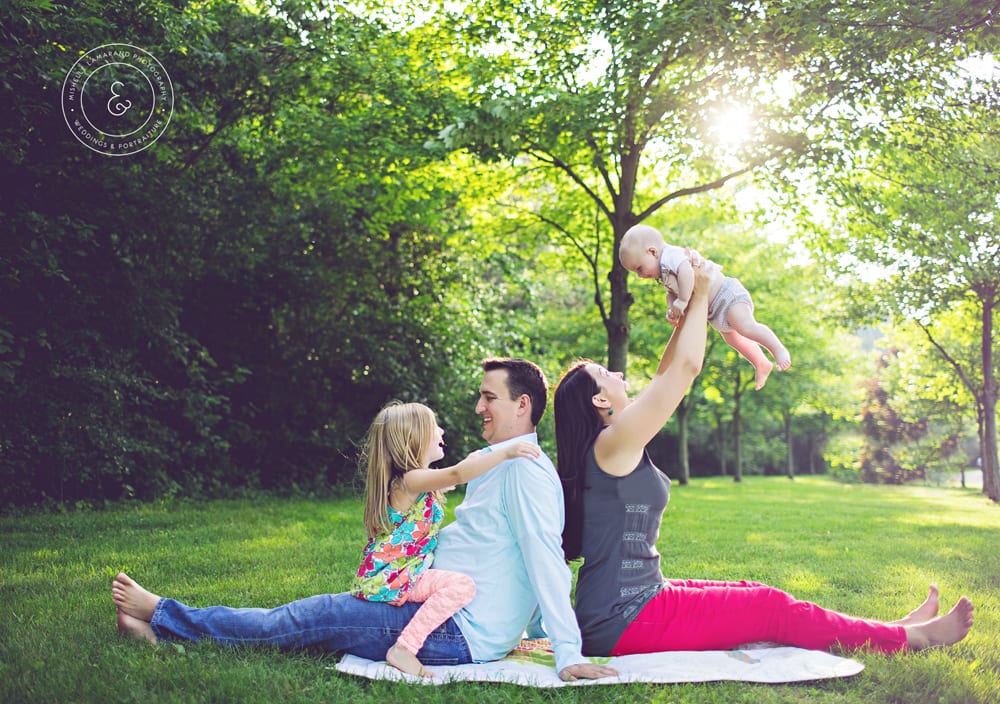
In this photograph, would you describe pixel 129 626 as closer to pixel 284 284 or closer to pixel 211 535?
pixel 211 535

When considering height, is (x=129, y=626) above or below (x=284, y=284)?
below

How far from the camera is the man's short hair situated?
3.93 metres

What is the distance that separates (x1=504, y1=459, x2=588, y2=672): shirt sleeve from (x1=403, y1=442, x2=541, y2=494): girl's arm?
0.14 metres

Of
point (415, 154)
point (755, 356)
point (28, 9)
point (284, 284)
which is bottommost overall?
point (755, 356)

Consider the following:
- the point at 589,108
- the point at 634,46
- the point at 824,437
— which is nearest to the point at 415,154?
the point at 589,108

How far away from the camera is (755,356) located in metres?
4.59

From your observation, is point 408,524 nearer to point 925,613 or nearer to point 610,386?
point 610,386

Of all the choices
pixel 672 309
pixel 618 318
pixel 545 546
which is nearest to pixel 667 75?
pixel 618 318

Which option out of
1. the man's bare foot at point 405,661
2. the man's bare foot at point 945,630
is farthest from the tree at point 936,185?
the man's bare foot at point 405,661

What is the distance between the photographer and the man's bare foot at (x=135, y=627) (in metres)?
4.17

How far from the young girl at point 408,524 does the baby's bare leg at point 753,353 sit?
1.49 meters

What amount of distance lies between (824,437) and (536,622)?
4639 centimetres

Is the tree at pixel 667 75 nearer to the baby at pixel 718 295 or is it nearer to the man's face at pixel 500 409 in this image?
the baby at pixel 718 295

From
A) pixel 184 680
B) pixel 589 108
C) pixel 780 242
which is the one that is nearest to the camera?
pixel 184 680
